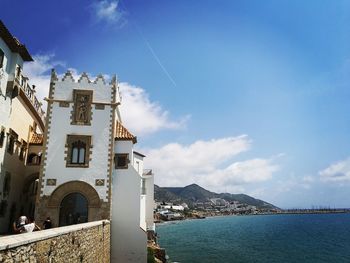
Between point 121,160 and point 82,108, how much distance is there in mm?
5335

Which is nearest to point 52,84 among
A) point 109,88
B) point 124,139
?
point 109,88

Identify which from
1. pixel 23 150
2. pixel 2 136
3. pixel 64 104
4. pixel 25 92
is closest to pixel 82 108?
pixel 64 104

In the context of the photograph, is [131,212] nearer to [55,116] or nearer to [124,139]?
[124,139]

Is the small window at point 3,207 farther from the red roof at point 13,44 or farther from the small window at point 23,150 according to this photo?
the red roof at point 13,44

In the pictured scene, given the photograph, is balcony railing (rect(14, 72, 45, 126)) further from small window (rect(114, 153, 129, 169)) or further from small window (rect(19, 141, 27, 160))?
small window (rect(114, 153, 129, 169))

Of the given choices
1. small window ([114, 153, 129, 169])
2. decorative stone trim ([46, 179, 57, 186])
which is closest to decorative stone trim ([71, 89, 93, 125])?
small window ([114, 153, 129, 169])

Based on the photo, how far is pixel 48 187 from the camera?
23469 mm

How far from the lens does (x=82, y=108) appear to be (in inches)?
1003

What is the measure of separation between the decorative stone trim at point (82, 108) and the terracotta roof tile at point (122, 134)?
8.44 feet

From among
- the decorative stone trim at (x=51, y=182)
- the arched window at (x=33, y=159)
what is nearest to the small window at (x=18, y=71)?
the arched window at (x=33, y=159)

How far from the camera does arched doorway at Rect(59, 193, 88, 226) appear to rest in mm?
23797

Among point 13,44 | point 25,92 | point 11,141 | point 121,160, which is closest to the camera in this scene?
point 13,44

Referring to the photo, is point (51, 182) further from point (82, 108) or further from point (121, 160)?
point (82, 108)

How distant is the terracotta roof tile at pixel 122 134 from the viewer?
25984 millimetres
